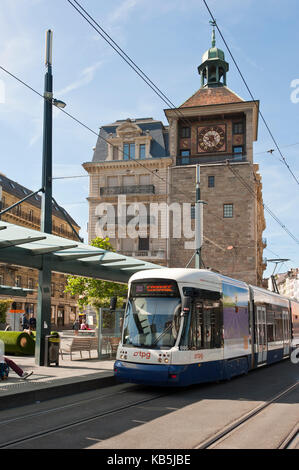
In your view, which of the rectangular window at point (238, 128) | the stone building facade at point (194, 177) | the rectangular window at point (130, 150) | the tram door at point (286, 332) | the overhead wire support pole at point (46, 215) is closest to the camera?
the overhead wire support pole at point (46, 215)

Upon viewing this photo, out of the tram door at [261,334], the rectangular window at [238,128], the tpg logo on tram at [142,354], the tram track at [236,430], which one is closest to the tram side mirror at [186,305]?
the tpg logo on tram at [142,354]

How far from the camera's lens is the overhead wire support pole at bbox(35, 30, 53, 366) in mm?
15422

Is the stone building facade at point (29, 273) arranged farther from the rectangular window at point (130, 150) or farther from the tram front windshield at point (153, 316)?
the tram front windshield at point (153, 316)

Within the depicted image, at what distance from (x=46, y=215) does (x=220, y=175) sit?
106ft

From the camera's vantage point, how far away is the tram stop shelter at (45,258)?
13.9 meters

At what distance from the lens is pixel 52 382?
1171 centimetres

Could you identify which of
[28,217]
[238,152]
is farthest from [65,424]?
[28,217]

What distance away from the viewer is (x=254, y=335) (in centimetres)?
1666

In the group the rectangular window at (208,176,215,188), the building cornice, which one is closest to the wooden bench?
the rectangular window at (208,176,215,188)

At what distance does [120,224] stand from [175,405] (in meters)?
37.6

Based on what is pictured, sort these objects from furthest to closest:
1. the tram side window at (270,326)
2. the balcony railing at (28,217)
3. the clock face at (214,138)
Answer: the balcony railing at (28,217)
the clock face at (214,138)
the tram side window at (270,326)

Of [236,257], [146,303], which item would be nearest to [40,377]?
[146,303]

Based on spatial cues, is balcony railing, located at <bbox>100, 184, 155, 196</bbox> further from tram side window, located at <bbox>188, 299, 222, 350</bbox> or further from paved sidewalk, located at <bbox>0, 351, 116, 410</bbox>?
→ tram side window, located at <bbox>188, 299, 222, 350</bbox>

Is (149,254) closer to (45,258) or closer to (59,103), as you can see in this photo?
Result: (59,103)
